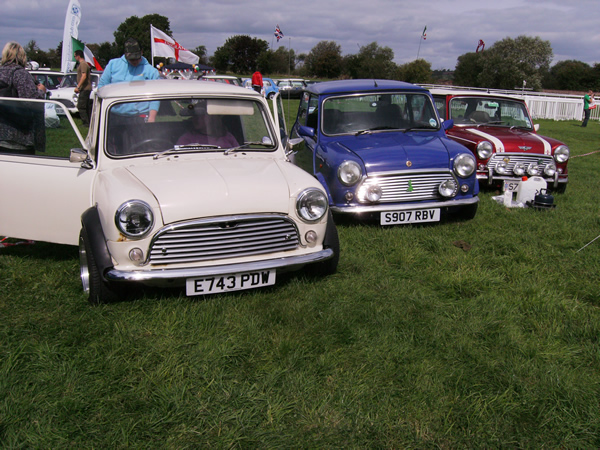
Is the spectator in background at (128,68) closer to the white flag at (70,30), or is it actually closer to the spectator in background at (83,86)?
the spectator in background at (83,86)

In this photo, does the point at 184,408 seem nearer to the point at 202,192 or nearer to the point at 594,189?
the point at 202,192

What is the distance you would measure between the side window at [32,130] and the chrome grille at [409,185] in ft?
9.92

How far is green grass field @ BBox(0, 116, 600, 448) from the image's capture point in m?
2.48

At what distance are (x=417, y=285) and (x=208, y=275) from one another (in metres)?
1.74

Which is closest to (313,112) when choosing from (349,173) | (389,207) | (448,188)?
(349,173)

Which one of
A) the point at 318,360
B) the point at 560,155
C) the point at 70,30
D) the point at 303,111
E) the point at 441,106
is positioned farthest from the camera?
the point at 70,30

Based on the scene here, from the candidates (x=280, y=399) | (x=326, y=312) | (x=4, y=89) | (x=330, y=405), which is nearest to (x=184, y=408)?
(x=280, y=399)

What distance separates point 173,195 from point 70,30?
15.3 m

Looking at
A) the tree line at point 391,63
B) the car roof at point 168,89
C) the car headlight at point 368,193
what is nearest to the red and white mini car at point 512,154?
the car headlight at point 368,193

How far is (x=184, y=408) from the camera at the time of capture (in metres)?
2.61

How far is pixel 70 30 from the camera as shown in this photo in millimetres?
16172

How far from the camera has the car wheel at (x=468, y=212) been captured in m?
6.00

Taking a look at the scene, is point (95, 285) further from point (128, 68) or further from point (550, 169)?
point (550, 169)

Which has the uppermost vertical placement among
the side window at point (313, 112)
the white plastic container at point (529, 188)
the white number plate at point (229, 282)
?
the side window at point (313, 112)
